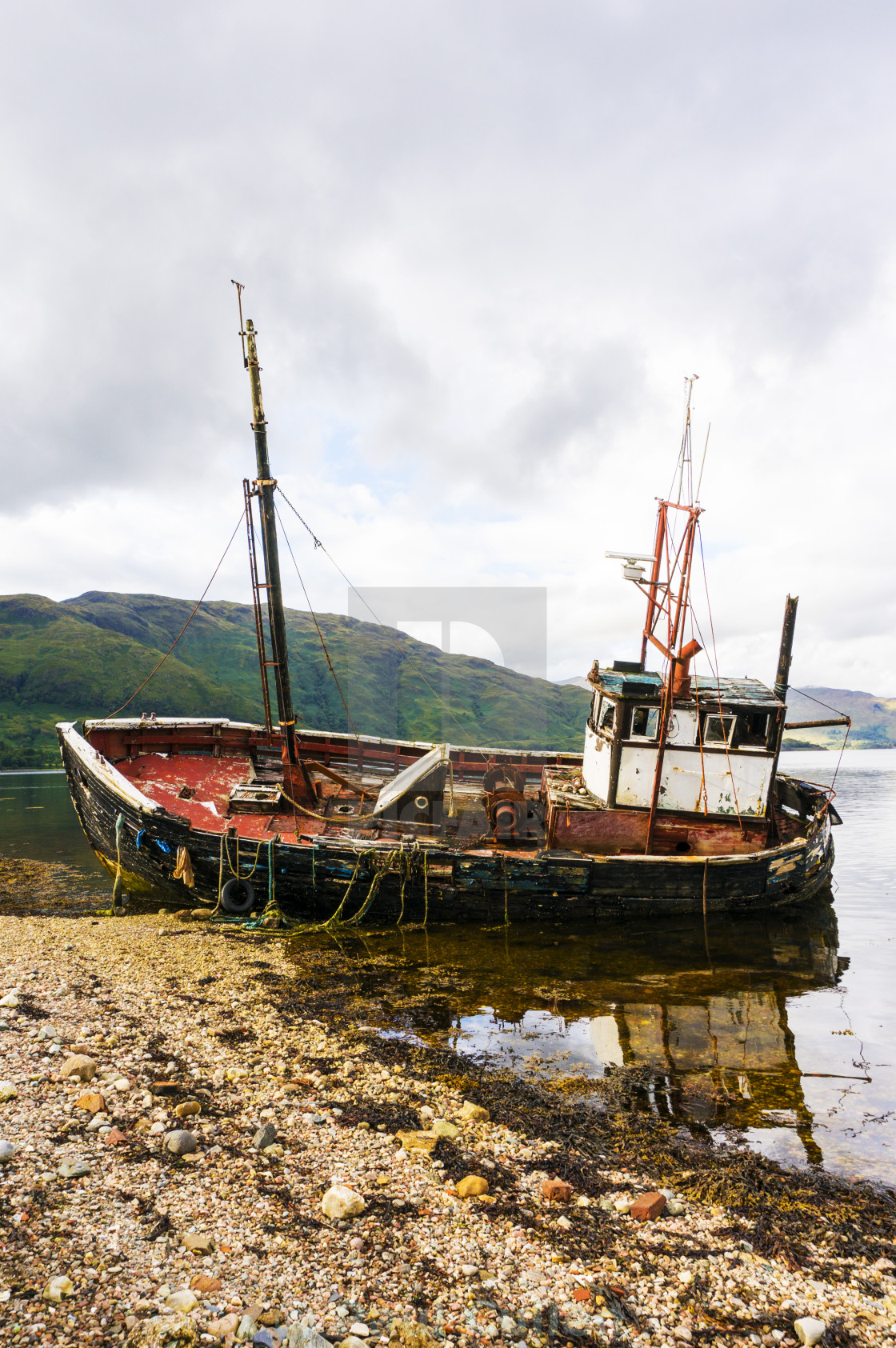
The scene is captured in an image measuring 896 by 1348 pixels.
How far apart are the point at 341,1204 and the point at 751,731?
1377 cm

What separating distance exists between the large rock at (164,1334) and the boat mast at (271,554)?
13377 mm

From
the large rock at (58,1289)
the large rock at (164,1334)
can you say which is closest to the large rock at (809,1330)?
the large rock at (164,1334)

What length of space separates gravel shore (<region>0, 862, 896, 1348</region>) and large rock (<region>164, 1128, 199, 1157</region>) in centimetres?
1

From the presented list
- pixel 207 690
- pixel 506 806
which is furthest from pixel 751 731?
pixel 207 690

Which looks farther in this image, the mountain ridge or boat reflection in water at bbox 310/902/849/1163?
→ the mountain ridge

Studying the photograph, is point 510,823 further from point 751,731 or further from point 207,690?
point 207,690

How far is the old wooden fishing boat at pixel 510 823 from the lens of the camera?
14.3 meters

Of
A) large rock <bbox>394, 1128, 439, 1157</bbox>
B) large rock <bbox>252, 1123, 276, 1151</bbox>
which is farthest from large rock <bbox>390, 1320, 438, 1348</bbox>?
large rock <bbox>252, 1123, 276, 1151</bbox>

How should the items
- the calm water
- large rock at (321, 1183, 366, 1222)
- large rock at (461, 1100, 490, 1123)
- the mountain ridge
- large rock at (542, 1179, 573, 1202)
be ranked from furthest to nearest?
the mountain ridge < the calm water < large rock at (461, 1100, 490, 1123) < large rock at (542, 1179, 573, 1202) < large rock at (321, 1183, 366, 1222)

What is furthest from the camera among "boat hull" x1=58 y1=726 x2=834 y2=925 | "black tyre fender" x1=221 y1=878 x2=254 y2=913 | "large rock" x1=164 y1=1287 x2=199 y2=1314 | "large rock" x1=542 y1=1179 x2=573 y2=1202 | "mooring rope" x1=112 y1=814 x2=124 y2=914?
"mooring rope" x1=112 y1=814 x2=124 y2=914

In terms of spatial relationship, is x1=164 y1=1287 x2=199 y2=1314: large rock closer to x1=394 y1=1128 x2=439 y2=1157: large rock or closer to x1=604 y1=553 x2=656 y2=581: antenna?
x1=394 y1=1128 x2=439 y2=1157: large rock

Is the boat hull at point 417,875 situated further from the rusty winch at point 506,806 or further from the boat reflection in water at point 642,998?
the rusty winch at point 506,806

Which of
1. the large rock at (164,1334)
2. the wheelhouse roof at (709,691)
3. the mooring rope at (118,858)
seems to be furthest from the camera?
the wheelhouse roof at (709,691)

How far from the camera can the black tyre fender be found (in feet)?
46.0
